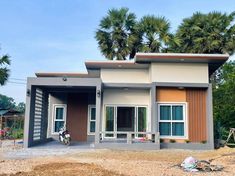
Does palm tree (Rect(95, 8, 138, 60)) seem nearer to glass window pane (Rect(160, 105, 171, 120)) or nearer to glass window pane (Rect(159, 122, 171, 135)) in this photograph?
glass window pane (Rect(160, 105, 171, 120))

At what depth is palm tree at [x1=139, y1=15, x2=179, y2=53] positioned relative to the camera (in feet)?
71.7

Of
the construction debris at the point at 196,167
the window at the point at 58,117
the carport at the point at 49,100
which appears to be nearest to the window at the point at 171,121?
the carport at the point at 49,100

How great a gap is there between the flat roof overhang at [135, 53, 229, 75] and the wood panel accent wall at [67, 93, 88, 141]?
497 centimetres

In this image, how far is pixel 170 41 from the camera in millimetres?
21453

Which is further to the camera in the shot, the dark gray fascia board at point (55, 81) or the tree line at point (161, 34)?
the tree line at point (161, 34)

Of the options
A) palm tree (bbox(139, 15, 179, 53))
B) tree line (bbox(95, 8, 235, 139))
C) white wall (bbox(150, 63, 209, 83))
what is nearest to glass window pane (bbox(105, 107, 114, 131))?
white wall (bbox(150, 63, 209, 83))

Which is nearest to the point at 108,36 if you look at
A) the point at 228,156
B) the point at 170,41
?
the point at 170,41

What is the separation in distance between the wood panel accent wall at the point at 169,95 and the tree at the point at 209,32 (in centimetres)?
784

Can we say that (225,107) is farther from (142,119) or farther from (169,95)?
(142,119)

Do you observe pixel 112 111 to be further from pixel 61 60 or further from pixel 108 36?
pixel 61 60

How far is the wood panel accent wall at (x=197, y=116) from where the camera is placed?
Result: 14203 millimetres

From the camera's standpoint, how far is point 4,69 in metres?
16.9

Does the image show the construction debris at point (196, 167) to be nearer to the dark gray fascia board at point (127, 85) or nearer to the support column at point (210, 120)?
the support column at point (210, 120)

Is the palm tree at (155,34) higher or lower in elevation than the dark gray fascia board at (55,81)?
higher
